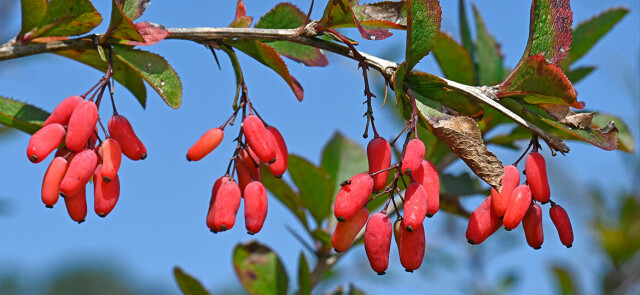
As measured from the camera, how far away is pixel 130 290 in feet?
103

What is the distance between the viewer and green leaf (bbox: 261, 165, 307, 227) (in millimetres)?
1977

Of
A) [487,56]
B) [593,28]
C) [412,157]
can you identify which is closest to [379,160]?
[412,157]

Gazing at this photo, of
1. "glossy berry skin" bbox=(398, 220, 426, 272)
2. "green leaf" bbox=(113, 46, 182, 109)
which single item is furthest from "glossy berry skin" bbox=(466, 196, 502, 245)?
"green leaf" bbox=(113, 46, 182, 109)

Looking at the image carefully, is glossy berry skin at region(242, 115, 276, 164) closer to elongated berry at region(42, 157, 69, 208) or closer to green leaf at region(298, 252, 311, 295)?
elongated berry at region(42, 157, 69, 208)

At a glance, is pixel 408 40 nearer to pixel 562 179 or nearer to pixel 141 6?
pixel 141 6

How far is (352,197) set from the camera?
1.18m

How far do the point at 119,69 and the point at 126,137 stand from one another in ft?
0.91

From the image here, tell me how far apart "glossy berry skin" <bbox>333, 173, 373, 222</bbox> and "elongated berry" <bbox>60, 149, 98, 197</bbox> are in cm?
45

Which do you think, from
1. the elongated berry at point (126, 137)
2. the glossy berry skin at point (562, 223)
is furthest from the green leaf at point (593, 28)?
the elongated berry at point (126, 137)

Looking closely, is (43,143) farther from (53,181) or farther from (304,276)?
(304,276)

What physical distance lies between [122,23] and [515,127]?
1186 mm

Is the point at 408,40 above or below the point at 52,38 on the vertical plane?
below

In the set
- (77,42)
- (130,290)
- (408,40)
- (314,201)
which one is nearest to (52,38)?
(77,42)

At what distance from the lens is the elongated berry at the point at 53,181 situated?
1.21 metres
